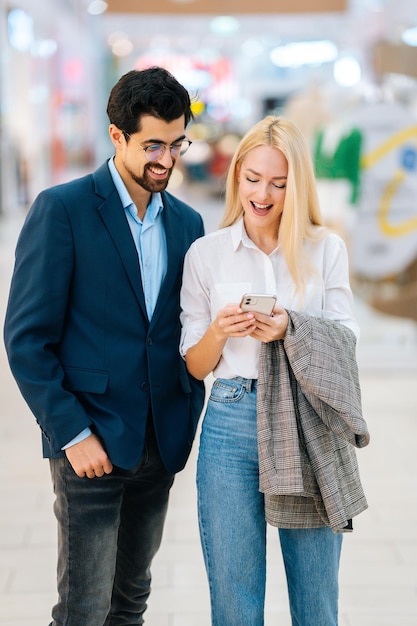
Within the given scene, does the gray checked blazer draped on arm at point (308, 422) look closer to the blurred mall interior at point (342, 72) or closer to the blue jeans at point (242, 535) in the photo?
the blue jeans at point (242, 535)

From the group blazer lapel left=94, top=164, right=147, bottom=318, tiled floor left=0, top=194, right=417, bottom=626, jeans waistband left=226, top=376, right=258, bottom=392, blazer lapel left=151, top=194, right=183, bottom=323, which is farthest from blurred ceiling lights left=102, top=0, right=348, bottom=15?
jeans waistband left=226, top=376, right=258, bottom=392

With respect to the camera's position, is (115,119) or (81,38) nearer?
(115,119)

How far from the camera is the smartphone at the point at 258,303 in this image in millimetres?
1773

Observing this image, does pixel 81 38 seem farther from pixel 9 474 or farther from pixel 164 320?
pixel 164 320

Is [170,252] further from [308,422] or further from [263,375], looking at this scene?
[308,422]

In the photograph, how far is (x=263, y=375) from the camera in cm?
191

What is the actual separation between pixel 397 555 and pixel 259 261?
A: 1930 mm

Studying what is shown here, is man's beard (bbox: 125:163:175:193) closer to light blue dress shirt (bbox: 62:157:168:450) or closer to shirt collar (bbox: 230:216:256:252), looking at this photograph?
light blue dress shirt (bbox: 62:157:168:450)

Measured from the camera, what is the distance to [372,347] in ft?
21.9

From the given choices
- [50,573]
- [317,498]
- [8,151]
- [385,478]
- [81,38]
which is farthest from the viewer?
[8,151]

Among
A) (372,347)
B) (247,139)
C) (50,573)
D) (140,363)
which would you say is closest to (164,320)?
(140,363)

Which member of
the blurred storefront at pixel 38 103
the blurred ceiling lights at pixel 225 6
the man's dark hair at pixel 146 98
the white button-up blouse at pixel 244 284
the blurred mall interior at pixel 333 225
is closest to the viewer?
the man's dark hair at pixel 146 98

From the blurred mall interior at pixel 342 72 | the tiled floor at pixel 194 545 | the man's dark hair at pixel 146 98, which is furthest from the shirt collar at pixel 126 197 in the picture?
the blurred mall interior at pixel 342 72

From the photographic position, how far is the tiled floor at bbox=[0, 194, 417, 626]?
3.03 metres
